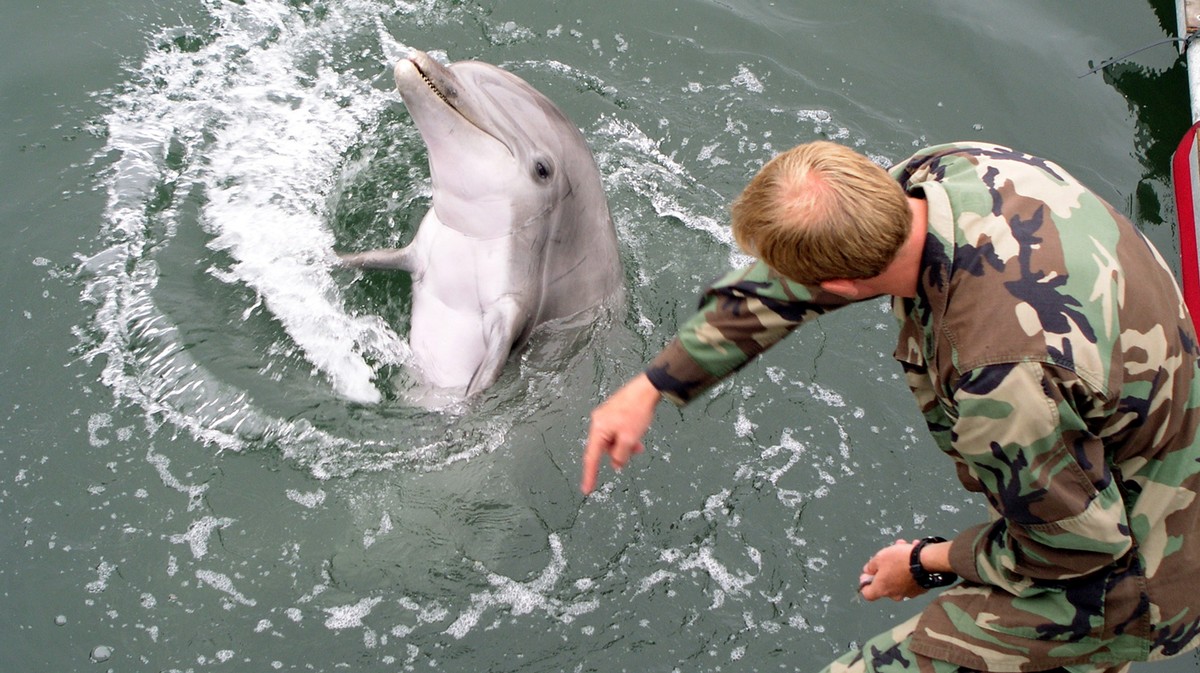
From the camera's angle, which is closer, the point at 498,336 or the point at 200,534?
the point at 200,534

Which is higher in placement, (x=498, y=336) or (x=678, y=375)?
(x=678, y=375)

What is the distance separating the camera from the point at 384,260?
6184 millimetres

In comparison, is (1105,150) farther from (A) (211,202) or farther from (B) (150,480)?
(B) (150,480)

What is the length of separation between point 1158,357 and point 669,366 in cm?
159

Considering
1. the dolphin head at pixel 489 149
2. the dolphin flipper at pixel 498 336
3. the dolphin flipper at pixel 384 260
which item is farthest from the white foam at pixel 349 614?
the dolphin head at pixel 489 149

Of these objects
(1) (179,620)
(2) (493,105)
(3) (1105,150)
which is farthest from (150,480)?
(3) (1105,150)

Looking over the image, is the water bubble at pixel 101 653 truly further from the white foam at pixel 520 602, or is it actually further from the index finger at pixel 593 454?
the index finger at pixel 593 454

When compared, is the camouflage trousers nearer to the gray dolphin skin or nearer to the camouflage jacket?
the camouflage jacket

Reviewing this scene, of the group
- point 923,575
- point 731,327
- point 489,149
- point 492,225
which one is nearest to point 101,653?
point 492,225

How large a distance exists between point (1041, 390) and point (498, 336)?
340cm

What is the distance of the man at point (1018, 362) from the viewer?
285 cm

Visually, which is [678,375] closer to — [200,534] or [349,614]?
[349,614]

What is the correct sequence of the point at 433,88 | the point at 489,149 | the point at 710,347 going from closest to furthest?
1. the point at 710,347
2. the point at 433,88
3. the point at 489,149

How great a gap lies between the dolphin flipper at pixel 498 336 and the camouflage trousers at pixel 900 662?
8.16 ft
